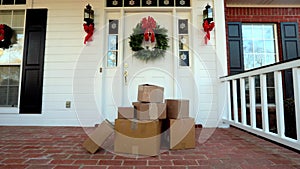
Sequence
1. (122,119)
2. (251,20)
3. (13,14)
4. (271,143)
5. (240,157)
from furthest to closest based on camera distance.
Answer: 1. (251,20)
2. (13,14)
3. (271,143)
4. (122,119)
5. (240,157)

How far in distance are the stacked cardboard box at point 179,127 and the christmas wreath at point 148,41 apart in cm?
156

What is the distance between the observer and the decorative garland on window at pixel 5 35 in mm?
3352

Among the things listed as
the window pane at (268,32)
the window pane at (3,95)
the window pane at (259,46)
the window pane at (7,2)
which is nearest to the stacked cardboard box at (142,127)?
the window pane at (3,95)

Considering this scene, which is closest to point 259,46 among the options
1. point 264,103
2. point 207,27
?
point 207,27

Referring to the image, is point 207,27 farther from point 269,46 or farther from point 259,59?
point 269,46

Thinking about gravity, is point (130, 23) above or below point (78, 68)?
above

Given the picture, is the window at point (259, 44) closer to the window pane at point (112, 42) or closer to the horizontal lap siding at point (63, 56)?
the window pane at point (112, 42)

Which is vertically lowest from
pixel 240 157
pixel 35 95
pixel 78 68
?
pixel 240 157

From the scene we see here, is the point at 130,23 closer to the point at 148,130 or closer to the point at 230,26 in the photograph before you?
A: the point at 230,26

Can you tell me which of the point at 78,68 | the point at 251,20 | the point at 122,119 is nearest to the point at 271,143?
the point at 122,119

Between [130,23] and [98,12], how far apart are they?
623 mm

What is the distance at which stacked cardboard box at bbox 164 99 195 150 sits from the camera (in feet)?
6.38

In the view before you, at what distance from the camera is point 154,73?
343 centimetres

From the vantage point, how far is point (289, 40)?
12.3 feet
